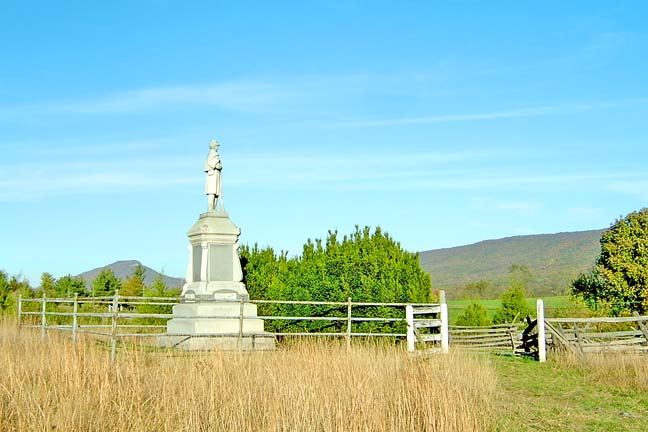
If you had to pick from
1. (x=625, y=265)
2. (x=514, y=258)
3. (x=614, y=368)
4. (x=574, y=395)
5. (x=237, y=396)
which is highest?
(x=514, y=258)

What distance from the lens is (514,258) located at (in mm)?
94438

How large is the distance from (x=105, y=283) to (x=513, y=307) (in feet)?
58.0

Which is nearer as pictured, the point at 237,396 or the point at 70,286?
the point at 237,396

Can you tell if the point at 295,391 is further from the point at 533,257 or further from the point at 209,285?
the point at 533,257

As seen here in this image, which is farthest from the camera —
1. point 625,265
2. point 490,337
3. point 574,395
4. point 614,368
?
point 625,265

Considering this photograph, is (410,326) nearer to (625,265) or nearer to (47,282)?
(625,265)

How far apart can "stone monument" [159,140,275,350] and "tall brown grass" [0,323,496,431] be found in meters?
7.90

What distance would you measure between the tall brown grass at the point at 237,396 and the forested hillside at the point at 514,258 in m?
64.0

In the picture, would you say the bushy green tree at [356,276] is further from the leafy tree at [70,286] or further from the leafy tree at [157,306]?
the leafy tree at [70,286]

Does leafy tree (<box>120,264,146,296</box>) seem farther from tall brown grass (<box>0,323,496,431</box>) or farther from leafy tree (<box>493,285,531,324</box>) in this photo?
tall brown grass (<box>0,323,496,431</box>)

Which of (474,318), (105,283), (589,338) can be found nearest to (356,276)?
(589,338)

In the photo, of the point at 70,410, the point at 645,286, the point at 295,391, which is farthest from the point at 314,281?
the point at 645,286

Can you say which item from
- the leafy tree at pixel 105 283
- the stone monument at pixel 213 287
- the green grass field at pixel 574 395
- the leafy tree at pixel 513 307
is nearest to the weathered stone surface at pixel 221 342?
the stone monument at pixel 213 287

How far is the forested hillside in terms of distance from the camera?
79.8m
